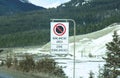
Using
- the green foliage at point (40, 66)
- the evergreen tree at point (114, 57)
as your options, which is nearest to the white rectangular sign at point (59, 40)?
the evergreen tree at point (114, 57)

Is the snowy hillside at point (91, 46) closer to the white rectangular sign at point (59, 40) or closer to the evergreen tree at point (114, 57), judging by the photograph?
the evergreen tree at point (114, 57)

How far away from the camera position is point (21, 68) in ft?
90.6

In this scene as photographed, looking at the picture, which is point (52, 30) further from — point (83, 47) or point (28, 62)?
point (83, 47)

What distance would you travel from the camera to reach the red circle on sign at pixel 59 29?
18.3 m

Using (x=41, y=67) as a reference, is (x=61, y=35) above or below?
above

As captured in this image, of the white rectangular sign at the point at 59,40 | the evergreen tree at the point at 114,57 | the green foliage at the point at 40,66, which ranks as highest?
the white rectangular sign at the point at 59,40

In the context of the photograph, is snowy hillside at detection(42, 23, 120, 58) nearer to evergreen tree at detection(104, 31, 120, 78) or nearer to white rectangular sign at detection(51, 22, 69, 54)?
evergreen tree at detection(104, 31, 120, 78)

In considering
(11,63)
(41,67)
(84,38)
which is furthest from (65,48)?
(84,38)

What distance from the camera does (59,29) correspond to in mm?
18391

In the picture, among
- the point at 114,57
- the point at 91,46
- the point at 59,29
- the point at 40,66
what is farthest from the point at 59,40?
the point at 91,46

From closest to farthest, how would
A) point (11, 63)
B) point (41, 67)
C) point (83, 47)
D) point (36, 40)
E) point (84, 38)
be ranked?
point (41, 67)
point (11, 63)
point (83, 47)
point (84, 38)
point (36, 40)

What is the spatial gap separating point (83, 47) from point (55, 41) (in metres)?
101

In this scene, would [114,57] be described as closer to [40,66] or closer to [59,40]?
[40,66]

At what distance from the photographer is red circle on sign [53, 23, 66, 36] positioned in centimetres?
1830
